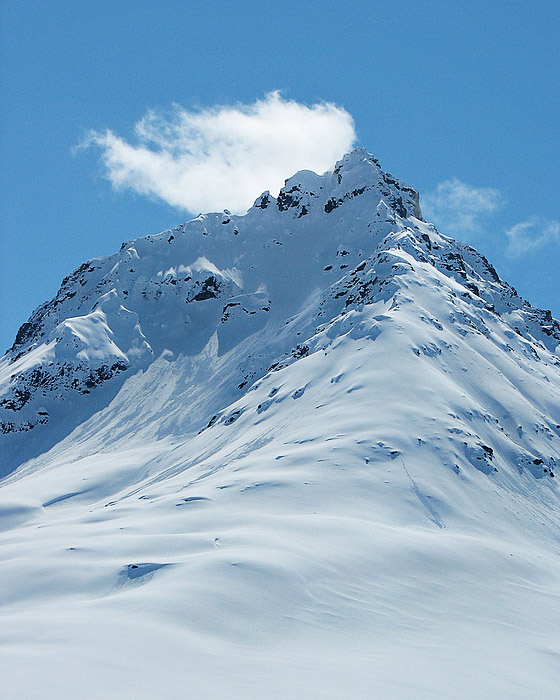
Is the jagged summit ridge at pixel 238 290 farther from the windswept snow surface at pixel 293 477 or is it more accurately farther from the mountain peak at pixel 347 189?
the windswept snow surface at pixel 293 477

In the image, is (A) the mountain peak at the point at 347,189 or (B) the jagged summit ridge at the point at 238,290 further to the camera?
(A) the mountain peak at the point at 347,189

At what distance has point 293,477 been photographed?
45.4 meters

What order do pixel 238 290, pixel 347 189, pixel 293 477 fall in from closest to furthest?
pixel 293 477 < pixel 238 290 < pixel 347 189

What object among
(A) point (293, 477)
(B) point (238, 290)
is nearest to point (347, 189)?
(B) point (238, 290)

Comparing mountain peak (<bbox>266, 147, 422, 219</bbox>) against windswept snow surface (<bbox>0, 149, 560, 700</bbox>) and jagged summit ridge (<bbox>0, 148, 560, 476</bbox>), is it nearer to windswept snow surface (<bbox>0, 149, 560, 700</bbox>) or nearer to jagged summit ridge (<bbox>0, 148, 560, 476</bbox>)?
jagged summit ridge (<bbox>0, 148, 560, 476</bbox>)

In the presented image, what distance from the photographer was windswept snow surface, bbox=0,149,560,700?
62.8 feet

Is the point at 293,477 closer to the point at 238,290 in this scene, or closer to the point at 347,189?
the point at 238,290

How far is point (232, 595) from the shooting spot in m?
23.6

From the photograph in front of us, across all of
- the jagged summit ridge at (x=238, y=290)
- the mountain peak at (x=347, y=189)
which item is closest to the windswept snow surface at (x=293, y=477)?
the jagged summit ridge at (x=238, y=290)

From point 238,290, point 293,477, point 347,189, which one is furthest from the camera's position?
point 347,189

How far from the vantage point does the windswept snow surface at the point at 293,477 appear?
1914 centimetres

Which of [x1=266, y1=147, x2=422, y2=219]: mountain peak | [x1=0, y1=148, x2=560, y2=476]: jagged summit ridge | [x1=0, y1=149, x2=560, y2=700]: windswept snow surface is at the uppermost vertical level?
[x1=266, y1=147, x2=422, y2=219]: mountain peak

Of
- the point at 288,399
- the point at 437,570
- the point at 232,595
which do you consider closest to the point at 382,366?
the point at 288,399

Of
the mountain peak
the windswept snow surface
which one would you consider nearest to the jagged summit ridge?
the mountain peak
